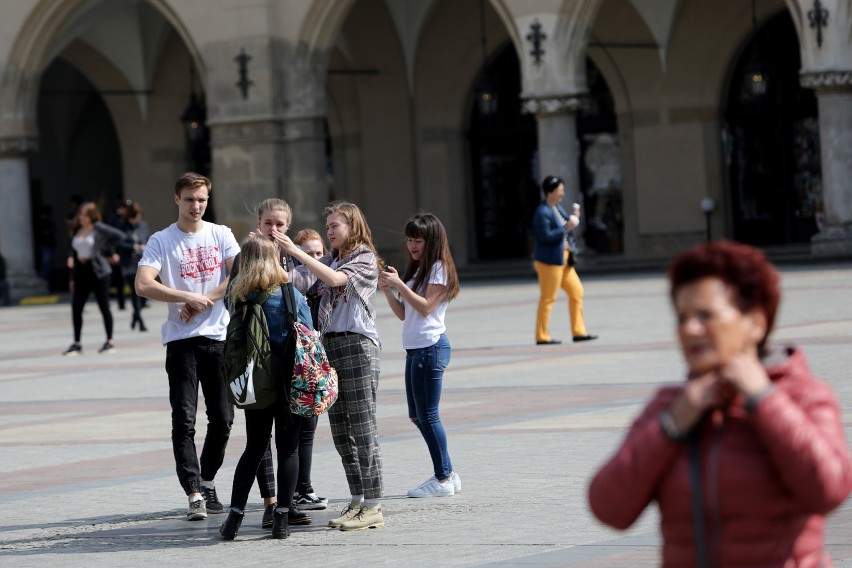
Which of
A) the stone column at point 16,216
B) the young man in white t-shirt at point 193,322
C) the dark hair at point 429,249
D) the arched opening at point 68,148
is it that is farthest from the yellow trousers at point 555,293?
the arched opening at point 68,148

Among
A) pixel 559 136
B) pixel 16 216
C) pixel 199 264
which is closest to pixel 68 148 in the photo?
pixel 16 216

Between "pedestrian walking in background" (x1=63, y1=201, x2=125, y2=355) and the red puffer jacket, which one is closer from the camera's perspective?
the red puffer jacket

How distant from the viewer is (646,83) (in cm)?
3039

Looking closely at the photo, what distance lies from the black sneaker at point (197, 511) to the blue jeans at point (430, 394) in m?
1.10

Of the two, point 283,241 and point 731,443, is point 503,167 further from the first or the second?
point 731,443

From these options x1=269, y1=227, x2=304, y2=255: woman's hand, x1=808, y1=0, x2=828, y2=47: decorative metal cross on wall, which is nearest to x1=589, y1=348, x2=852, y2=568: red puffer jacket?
x1=269, y1=227, x2=304, y2=255: woman's hand

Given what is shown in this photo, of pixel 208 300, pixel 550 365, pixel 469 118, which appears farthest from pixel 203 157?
pixel 208 300

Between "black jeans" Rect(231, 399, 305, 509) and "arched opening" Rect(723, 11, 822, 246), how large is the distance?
23.5 m

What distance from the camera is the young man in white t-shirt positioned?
7910 mm

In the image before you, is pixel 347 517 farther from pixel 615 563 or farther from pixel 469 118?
pixel 469 118

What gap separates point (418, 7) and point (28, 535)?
24746 millimetres

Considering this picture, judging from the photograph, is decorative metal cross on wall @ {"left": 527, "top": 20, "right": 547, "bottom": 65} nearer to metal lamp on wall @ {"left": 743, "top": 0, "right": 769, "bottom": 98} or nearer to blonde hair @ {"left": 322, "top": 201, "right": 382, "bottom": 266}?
metal lamp on wall @ {"left": 743, "top": 0, "right": 769, "bottom": 98}

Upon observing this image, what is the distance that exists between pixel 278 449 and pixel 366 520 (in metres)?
0.50

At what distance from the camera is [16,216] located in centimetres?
2892
